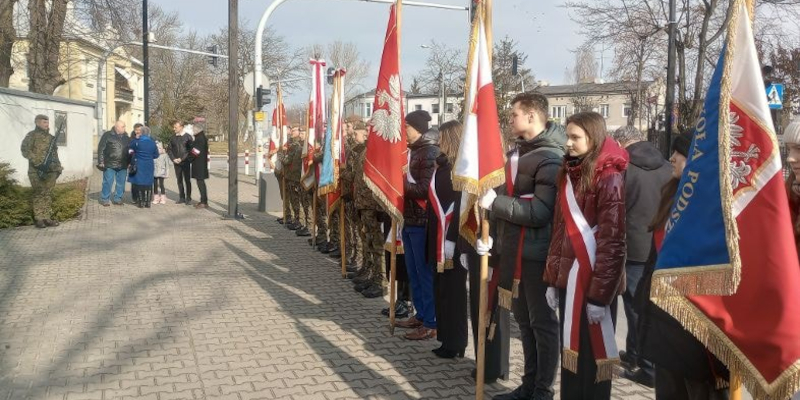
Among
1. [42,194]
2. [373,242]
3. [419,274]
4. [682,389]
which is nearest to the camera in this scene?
[682,389]

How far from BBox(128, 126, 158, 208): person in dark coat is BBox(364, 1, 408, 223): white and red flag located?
10266 millimetres

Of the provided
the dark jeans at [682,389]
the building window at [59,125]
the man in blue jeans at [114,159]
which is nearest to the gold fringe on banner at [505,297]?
the dark jeans at [682,389]

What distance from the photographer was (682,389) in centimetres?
302

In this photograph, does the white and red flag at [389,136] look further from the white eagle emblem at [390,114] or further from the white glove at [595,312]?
the white glove at [595,312]

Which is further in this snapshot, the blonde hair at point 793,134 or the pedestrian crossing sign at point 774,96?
the pedestrian crossing sign at point 774,96

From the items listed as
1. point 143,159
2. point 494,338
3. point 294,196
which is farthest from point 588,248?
point 143,159

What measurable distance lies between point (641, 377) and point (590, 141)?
2278 mm

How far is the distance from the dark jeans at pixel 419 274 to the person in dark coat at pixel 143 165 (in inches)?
421

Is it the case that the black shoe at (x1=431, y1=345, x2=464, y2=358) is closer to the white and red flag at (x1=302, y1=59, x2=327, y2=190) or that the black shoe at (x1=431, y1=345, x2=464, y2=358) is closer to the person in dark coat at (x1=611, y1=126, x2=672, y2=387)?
the person in dark coat at (x1=611, y1=126, x2=672, y2=387)

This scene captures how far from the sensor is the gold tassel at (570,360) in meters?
3.89

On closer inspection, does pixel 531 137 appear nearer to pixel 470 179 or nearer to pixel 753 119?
pixel 470 179

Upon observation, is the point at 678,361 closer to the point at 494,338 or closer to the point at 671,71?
the point at 494,338

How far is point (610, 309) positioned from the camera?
4.07 m

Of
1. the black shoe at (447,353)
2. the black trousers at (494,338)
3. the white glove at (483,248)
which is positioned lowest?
the black shoe at (447,353)
